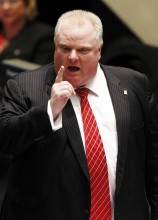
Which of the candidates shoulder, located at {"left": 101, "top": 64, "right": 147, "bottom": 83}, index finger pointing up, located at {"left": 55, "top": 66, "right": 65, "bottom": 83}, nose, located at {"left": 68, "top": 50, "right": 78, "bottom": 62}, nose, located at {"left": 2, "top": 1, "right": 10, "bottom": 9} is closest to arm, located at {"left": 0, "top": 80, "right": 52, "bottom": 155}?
index finger pointing up, located at {"left": 55, "top": 66, "right": 65, "bottom": 83}

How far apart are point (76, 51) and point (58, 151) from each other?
423mm

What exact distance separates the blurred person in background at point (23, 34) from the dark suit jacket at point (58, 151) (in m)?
2.19

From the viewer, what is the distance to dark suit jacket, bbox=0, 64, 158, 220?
3018mm

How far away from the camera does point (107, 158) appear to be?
3178 mm

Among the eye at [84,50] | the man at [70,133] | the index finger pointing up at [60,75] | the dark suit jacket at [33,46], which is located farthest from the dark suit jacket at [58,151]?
the dark suit jacket at [33,46]

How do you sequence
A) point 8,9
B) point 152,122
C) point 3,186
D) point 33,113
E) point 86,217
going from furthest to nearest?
point 8,9 < point 3,186 < point 152,122 < point 86,217 < point 33,113

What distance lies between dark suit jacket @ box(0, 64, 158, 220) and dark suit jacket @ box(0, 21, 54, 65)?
7.05 feet

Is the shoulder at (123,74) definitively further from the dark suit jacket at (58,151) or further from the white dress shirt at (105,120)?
the white dress shirt at (105,120)

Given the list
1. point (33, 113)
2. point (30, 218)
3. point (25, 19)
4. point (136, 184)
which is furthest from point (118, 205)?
point (25, 19)

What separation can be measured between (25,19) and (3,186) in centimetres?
150

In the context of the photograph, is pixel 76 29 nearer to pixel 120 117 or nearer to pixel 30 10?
pixel 120 117

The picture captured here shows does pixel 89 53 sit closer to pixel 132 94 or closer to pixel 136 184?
pixel 132 94

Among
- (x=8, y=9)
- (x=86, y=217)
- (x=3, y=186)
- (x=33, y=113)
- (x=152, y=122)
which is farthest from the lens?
(x=8, y=9)

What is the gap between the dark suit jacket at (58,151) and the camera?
3.02 m
